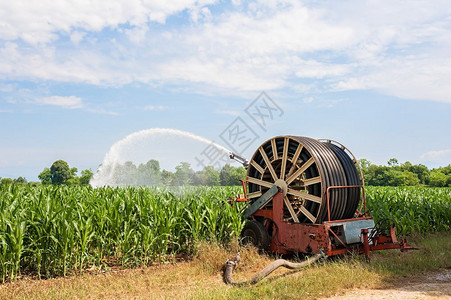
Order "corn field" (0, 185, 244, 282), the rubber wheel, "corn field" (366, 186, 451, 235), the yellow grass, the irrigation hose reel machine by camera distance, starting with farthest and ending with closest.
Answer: "corn field" (366, 186, 451, 235) → the rubber wheel → the irrigation hose reel machine → "corn field" (0, 185, 244, 282) → the yellow grass

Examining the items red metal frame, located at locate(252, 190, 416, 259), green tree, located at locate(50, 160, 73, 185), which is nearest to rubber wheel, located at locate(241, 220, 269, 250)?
red metal frame, located at locate(252, 190, 416, 259)

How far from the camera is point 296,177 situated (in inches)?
391

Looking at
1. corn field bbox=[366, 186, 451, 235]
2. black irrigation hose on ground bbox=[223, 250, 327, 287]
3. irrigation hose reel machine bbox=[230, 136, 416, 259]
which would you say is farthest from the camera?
corn field bbox=[366, 186, 451, 235]

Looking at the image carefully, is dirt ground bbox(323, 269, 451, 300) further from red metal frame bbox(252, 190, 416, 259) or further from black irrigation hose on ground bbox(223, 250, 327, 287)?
black irrigation hose on ground bbox(223, 250, 327, 287)

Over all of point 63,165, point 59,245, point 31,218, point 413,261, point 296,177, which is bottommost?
point 413,261

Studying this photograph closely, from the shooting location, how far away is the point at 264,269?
8.13m

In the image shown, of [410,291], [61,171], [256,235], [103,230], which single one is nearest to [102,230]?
[103,230]

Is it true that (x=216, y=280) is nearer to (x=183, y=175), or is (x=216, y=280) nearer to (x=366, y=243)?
(x=366, y=243)

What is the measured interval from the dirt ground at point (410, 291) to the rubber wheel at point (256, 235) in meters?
2.99

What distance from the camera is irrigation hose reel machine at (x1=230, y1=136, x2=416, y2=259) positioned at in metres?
9.38

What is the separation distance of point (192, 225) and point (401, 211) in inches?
367


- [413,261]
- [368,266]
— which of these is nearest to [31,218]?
[368,266]

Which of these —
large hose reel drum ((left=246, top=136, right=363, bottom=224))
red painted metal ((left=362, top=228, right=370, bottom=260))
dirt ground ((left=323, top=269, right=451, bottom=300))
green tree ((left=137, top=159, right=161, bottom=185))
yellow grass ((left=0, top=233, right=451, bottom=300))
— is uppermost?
green tree ((left=137, top=159, right=161, bottom=185))

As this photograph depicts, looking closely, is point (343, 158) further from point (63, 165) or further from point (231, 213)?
point (63, 165)
